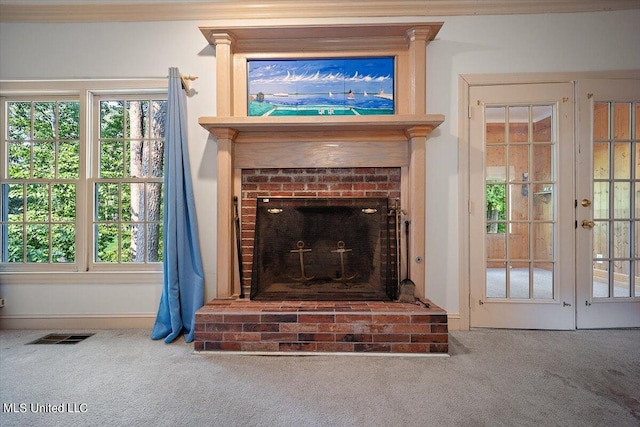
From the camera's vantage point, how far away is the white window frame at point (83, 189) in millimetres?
2643

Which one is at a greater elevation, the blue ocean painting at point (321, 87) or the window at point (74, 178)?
the blue ocean painting at point (321, 87)

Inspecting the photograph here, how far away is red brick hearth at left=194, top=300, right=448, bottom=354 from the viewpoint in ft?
6.80

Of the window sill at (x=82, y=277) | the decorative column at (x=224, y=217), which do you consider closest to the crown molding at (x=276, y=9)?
the decorative column at (x=224, y=217)

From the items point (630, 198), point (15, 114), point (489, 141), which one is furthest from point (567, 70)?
point (15, 114)

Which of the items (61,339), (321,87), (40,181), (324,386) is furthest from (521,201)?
(40,181)

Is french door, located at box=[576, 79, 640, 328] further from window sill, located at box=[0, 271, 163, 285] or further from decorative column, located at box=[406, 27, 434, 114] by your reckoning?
window sill, located at box=[0, 271, 163, 285]

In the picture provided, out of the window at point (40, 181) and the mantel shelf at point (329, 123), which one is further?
the window at point (40, 181)

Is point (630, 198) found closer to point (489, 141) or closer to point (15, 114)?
point (489, 141)

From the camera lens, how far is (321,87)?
2.56 metres

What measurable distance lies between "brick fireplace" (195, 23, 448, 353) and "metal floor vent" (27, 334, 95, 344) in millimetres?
1126

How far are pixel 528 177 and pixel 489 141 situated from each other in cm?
45

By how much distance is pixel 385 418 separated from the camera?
144 cm

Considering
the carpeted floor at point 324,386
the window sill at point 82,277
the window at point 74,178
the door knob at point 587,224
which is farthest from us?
the window at point 74,178

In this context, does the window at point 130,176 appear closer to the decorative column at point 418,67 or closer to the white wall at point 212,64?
the white wall at point 212,64
